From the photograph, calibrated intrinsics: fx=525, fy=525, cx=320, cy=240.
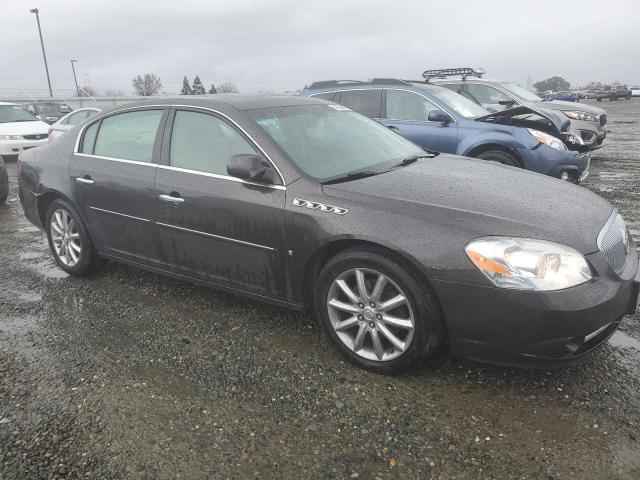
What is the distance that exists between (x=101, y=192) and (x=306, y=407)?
8.16ft

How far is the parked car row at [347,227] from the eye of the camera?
2.56m

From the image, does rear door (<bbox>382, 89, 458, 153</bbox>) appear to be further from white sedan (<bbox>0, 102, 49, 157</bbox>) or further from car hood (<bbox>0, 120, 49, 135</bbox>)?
car hood (<bbox>0, 120, 49, 135</bbox>)

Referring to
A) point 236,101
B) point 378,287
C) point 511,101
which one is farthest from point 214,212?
point 511,101

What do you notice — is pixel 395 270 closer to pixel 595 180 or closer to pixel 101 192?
pixel 101 192

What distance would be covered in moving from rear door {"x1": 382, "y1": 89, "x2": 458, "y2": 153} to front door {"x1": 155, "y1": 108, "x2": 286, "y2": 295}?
157 inches

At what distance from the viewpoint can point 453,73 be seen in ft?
37.6

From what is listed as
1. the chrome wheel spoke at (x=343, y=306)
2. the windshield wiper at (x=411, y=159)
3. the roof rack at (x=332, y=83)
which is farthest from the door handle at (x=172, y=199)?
the roof rack at (x=332, y=83)

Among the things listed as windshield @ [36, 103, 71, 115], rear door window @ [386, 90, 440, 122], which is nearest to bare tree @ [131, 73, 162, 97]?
windshield @ [36, 103, 71, 115]

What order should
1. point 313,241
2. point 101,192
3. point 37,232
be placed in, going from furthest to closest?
point 37,232 → point 101,192 → point 313,241

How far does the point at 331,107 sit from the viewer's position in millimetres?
4164

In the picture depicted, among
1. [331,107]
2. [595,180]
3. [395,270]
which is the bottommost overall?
[595,180]

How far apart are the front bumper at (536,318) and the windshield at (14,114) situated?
48.3 feet

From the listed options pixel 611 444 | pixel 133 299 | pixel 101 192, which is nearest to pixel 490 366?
pixel 611 444

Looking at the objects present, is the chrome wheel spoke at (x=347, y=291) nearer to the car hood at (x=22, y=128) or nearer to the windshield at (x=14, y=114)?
the car hood at (x=22, y=128)
